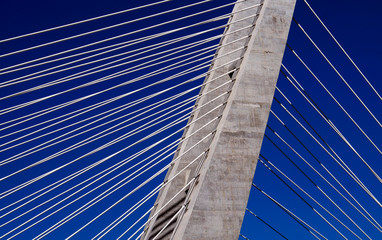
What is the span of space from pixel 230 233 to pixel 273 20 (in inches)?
83.3

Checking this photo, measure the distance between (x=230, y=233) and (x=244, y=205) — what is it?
249 millimetres

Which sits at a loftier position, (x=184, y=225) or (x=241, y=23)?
(x=241, y=23)

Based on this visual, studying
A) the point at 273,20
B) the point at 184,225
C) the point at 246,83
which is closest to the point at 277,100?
the point at 246,83

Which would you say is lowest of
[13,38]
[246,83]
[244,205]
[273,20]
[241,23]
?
[244,205]

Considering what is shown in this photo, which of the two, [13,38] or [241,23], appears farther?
[241,23]

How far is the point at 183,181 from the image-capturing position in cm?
534

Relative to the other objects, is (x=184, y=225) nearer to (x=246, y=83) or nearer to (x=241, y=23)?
(x=246, y=83)

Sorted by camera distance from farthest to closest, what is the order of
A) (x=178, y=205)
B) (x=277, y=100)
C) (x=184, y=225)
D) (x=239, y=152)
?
(x=178, y=205) < (x=277, y=100) < (x=239, y=152) < (x=184, y=225)

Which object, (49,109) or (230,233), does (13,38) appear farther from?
(230,233)

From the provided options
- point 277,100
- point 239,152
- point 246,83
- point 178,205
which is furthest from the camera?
point 178,205

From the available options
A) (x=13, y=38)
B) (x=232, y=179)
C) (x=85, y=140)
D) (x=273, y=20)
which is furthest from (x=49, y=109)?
(x=273, y=20)

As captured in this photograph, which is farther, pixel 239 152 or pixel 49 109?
pixel 49 109

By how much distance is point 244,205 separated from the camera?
11.8 feet

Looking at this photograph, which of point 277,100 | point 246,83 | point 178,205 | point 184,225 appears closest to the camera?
point 184,225
